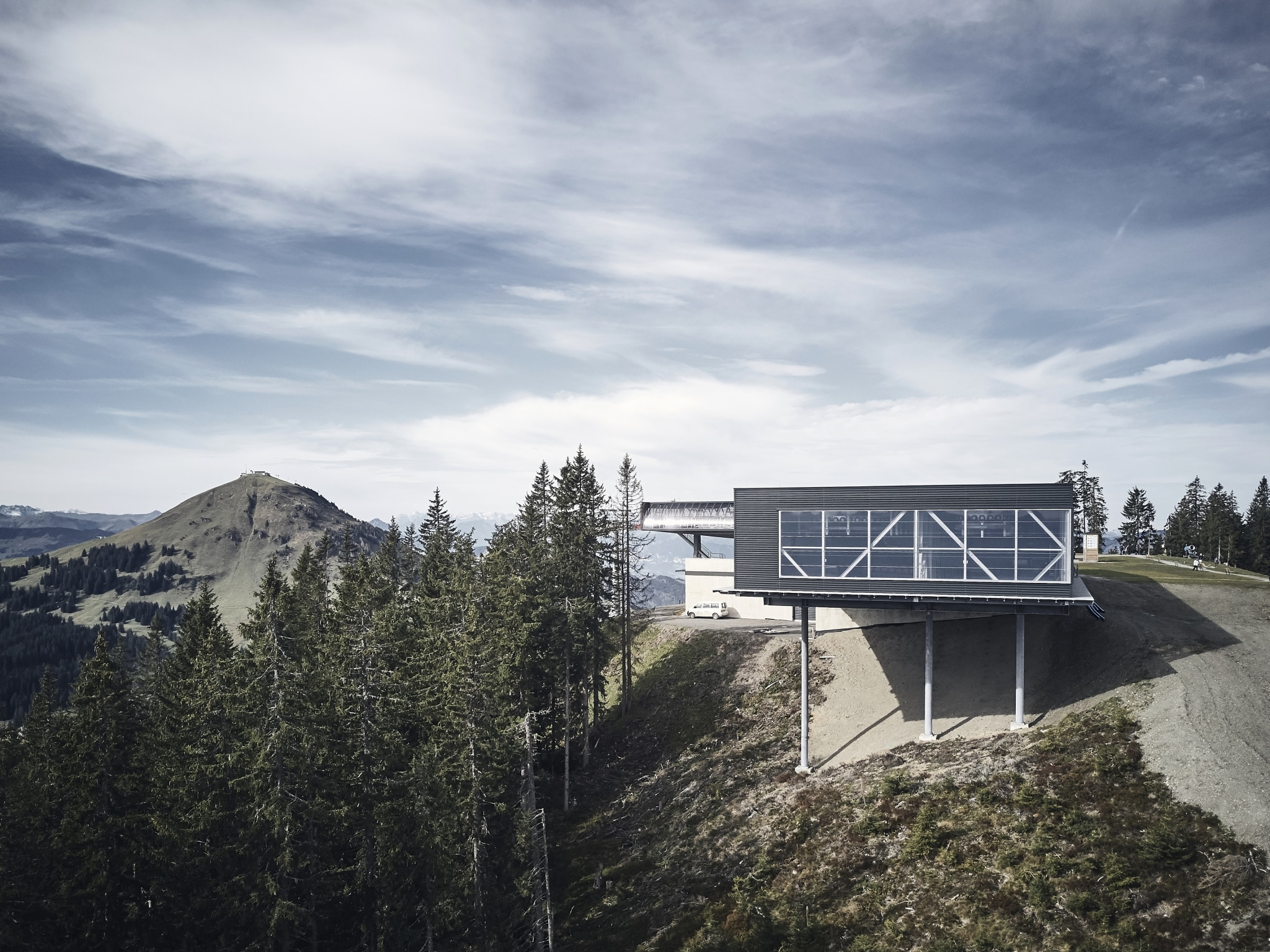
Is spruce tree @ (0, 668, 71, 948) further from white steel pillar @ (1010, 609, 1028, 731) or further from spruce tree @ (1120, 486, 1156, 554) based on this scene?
spruce tree @ (1120, 486, 1156, 554)

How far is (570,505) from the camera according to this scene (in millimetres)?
51312

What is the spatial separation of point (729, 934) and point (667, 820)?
1247 centimetres

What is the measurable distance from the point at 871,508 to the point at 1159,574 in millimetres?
38164

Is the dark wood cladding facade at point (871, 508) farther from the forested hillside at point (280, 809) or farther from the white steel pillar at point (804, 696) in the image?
the forested hillside at point (280, 809)

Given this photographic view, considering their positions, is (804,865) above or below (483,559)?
below

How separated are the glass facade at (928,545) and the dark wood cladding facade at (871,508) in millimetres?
260

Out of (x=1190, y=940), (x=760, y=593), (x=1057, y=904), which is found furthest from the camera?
(x=760, y=593)

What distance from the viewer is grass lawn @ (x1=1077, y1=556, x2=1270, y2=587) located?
4984 centimetres

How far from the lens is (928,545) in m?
35.0

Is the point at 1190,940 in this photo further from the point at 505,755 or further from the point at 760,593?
the point at 505,755

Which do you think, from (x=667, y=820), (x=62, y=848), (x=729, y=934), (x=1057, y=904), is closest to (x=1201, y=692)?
(x=1057, y=904)

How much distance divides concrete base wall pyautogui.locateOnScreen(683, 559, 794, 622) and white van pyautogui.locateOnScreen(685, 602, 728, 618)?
37 cm

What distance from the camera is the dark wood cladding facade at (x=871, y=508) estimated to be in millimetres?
33375

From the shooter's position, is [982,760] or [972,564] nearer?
[982,760]
